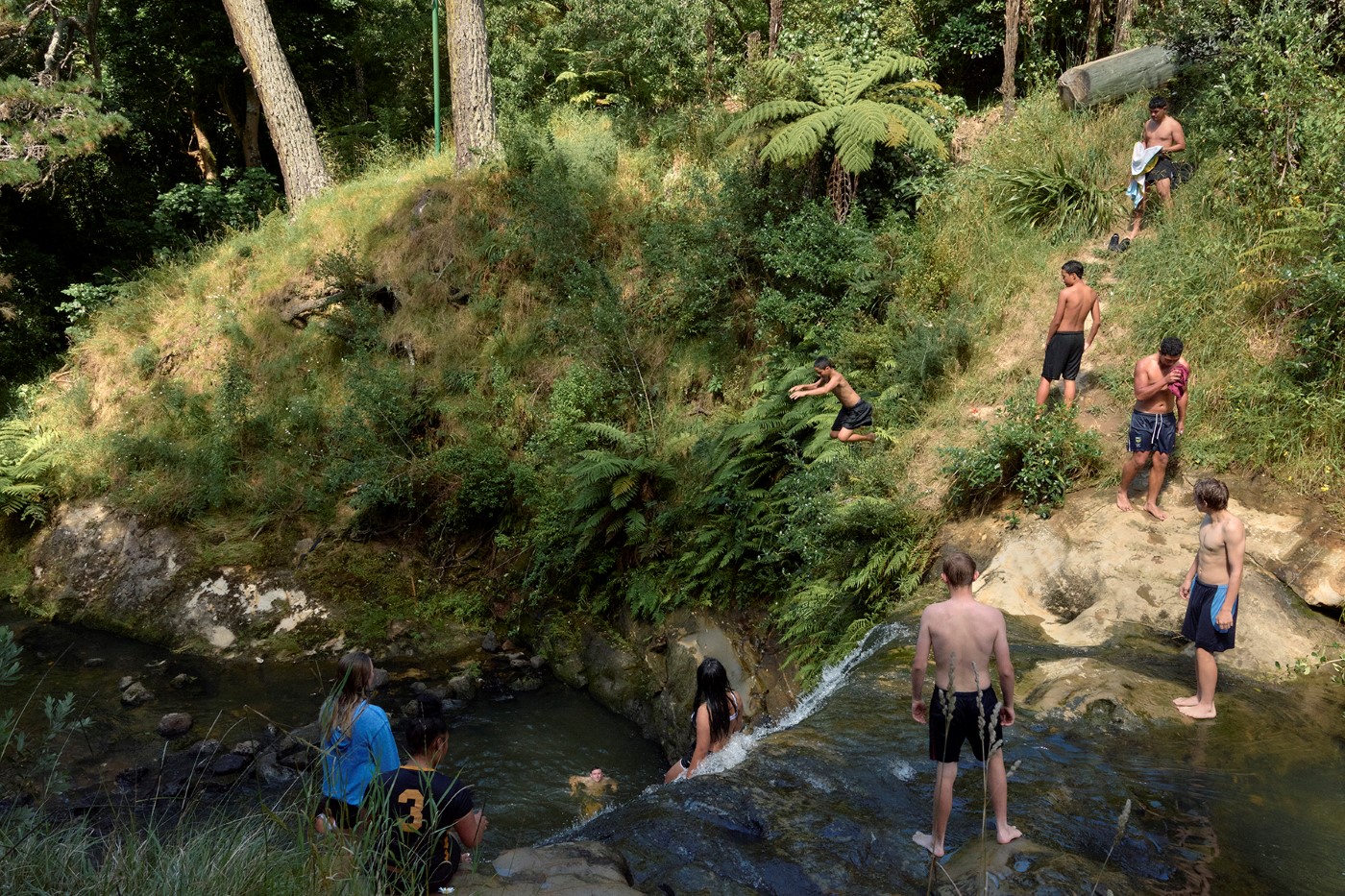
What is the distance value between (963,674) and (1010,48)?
12.5 meters

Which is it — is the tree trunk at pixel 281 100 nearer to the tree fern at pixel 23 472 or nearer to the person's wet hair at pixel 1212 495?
the tree fern at pixel 23 472

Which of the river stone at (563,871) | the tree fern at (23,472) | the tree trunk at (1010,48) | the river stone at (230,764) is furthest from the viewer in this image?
the tree fern at (23,472)

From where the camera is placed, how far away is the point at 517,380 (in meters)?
15.1

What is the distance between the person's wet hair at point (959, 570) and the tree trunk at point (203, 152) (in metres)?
21.8

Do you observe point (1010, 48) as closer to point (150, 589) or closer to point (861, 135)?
point (861, 135)

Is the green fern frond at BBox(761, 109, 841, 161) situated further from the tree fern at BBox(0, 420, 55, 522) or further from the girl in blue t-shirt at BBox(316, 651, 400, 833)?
the tree fern at BBox(0, 420, 55, 522)

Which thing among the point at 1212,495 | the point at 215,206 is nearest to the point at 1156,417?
the point at 1212,495

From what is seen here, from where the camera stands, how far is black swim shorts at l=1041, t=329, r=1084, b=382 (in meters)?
9.97

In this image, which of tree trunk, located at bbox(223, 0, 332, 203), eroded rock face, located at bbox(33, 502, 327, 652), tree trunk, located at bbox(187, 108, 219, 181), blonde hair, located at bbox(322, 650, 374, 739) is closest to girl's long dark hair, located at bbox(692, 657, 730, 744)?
blonde hair, located at bbox(322, 650, 374, 739)

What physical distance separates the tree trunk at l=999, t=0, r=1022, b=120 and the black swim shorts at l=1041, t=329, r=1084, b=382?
21.4ft

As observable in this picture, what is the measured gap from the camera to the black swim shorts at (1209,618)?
6363mm

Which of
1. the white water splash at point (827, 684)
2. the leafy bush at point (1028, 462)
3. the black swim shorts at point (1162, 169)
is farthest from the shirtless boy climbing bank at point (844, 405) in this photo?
the black swim shorts at point (1162, 169)

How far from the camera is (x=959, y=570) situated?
493 cm

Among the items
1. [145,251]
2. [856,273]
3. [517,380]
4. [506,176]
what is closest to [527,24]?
[506,176]
